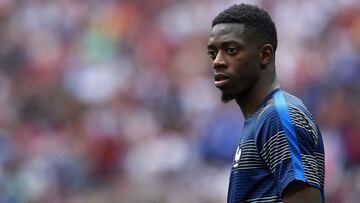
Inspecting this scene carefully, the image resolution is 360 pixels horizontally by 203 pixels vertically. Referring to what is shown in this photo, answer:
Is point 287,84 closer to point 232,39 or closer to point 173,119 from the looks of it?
point 173,119

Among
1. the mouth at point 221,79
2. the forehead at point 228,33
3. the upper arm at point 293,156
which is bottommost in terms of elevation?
the upper arm at point 293,156

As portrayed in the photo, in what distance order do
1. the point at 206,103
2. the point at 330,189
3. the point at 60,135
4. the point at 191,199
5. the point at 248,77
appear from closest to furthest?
1. the point at 248,77
2. the point at 330,189
3. the point at 191,199
4. the point at 206,103
5. the point at 60,135

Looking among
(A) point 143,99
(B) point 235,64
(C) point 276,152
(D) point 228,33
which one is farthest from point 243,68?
(A) point 143,99

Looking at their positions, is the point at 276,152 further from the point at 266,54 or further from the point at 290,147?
the point at 266,54

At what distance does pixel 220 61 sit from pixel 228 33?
12 cm

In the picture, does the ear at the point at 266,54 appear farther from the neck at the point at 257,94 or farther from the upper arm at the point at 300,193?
the upper arm at the point at 300,193

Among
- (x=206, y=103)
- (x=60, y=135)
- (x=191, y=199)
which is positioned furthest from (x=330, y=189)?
(x=60, y=135)

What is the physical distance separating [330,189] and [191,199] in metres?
1.68

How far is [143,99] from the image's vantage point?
13352 millimetres

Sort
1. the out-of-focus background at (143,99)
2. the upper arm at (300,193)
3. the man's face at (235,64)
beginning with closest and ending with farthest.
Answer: the upper arm at (300,193)
the man's face at (235,64)
the out-of-focus background at (143,99)

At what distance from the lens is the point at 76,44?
50.0 ft

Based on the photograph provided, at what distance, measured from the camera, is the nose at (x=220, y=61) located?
4371 millimetres

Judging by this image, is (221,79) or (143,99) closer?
(221,79)

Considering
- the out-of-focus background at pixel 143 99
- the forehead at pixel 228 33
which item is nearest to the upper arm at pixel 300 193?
the forehead at pixel 228 33
